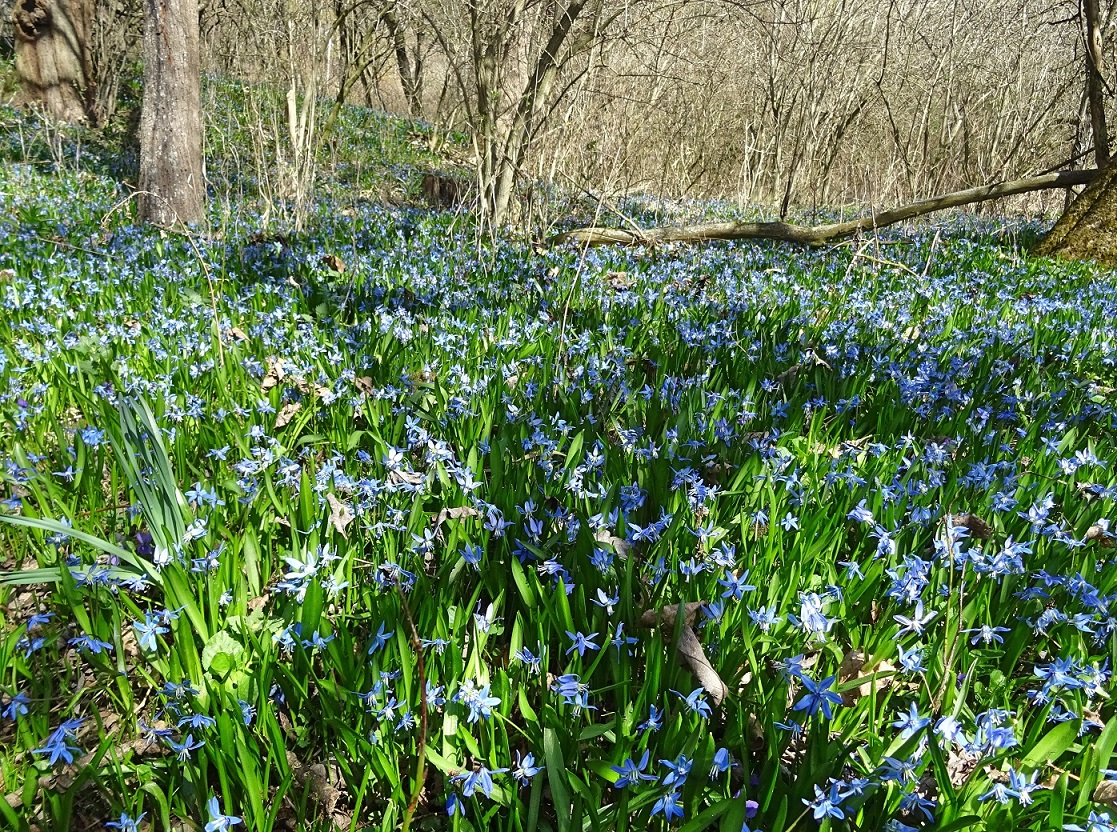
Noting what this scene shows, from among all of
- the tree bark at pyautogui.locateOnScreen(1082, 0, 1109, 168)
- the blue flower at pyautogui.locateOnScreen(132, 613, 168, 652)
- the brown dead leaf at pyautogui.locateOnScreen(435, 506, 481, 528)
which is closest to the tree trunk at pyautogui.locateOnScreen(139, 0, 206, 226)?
the brown dead leaf at pyautogui.locateOnScreen(435, 506, 481, 528)

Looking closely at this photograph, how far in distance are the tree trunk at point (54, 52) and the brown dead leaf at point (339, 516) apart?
12.7m

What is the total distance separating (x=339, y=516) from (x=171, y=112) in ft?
18.9

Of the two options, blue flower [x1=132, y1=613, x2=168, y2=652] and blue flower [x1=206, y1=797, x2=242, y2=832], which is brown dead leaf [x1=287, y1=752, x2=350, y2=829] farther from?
blue flower [x1=132, y1=613, x2=168, y2=652]

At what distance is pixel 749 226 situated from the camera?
689 cm

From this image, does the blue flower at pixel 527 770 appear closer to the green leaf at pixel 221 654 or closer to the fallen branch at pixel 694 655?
the fallen branch at pixel 694 655

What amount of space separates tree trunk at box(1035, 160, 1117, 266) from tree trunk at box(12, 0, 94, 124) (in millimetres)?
13874

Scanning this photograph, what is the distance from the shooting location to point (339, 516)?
177 cm

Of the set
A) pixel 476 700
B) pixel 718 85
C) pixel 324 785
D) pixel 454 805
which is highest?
pixel 718 85

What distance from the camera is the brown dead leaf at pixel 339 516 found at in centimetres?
175

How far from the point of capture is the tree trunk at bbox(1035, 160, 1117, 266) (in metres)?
7.16

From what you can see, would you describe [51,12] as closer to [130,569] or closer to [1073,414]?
[130,569]

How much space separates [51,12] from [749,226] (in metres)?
11.3

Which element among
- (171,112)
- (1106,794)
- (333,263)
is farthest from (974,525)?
(171,112)

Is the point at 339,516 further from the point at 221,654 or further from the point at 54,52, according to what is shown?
the point at 54,52
